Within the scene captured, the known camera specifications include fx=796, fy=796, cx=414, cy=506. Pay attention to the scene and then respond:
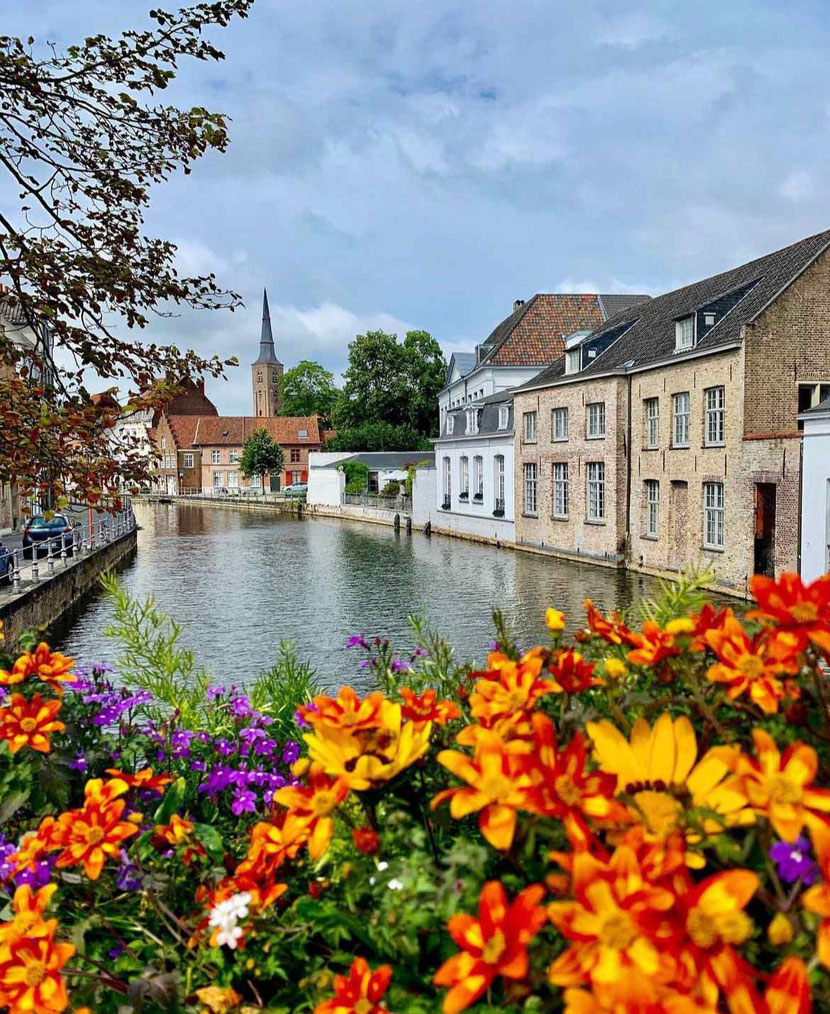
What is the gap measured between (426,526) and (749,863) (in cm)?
3967

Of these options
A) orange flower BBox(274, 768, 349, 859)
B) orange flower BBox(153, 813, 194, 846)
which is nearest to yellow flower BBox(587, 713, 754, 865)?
A: orange flower BBox(274, 768, 349, 859)

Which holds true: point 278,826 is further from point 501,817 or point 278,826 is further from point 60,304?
point 60,304

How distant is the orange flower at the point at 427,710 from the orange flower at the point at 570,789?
1.53 feet

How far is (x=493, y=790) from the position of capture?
1.39 metres

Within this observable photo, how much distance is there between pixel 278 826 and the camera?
208cm

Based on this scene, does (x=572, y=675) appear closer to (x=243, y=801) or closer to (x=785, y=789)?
(x=785, y=789)

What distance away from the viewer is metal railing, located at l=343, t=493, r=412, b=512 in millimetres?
45997

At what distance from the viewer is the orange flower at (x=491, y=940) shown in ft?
4.02

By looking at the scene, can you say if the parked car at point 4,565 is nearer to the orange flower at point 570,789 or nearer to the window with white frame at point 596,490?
the window with white frame at point 596,490

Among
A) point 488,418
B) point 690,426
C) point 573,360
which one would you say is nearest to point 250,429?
point 488,418

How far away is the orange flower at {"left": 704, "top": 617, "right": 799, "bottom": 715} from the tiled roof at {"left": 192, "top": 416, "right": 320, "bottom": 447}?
80185 millimetres

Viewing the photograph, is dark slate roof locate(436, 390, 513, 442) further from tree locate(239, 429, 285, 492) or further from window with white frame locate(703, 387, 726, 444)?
tree locate(239, 429, 285, 492)

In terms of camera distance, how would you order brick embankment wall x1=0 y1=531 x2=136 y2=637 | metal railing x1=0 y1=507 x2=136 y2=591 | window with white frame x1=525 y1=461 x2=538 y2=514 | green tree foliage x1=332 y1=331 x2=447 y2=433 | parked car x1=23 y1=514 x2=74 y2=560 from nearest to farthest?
brick embankment wall x1=0 y1=531 x2=136 y2=637 < metal railing x1=0 y1=507 x2=136 y2=591 < parked car x1=23 y1=514 x2=74 y2=560 < window with white frame x1=525 y1=461 x2=538 y2=514 < green tree foliage x1=332 y1=331 x2=447 y2=433

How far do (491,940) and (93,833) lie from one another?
112cm
